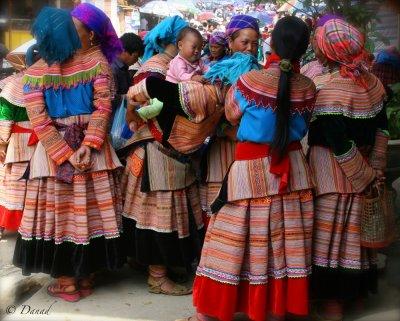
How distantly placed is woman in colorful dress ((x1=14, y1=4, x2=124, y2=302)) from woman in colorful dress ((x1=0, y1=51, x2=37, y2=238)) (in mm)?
436

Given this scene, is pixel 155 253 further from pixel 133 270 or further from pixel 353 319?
pixel 353 319

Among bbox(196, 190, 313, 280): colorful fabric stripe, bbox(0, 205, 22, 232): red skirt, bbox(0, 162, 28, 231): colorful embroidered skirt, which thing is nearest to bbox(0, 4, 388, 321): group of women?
bbox(196, 190, 313, 280): colorful fabric stripe

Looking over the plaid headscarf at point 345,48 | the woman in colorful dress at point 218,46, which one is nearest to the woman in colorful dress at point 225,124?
the plaid headscarf at point 345,48

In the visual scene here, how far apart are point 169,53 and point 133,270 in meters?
1.76

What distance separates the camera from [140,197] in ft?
12.4

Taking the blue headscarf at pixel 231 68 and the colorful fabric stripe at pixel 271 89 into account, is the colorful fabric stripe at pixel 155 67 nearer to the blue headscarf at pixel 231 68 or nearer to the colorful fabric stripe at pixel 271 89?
the blue headscarf at pixel 231 68

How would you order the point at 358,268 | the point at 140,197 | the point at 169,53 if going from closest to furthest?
the point at 358,268
the point at 140,197
the point at 169,53

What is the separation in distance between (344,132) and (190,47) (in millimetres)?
1298

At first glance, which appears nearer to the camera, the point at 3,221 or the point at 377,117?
the point at 377,117

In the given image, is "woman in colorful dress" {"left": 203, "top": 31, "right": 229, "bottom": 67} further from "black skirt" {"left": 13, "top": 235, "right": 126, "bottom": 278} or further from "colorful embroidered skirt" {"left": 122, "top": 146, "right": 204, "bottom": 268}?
"black skirt" {"left": 13, "top": 235, "right": 126, "bottom": 278}

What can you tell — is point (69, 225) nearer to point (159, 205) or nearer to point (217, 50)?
point (159, 205)

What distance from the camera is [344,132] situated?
3129 millimetres

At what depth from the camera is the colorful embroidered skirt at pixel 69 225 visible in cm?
365

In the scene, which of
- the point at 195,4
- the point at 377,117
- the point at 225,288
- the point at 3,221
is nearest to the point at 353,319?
the point at 225,288
